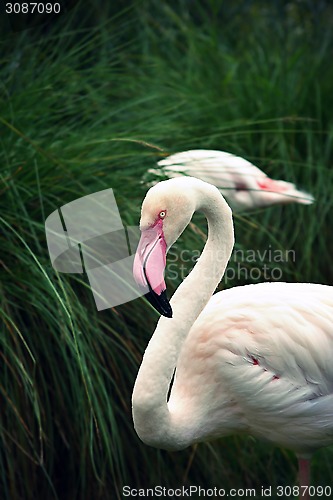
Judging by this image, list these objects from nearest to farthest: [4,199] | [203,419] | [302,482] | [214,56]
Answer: [203,419], [302,482], [4,199], [214,56]

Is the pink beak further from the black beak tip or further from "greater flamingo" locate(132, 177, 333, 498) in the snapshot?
"greater flamingo" locate(132, 177, 333, 498)

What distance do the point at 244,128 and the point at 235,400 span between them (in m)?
2.26

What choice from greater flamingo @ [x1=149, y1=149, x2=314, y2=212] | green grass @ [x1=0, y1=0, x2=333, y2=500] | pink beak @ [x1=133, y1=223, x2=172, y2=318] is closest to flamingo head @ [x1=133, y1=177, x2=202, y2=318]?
pink beak @ [x1=133, y1=223, x2=172, y2=318]

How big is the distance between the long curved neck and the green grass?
27cm

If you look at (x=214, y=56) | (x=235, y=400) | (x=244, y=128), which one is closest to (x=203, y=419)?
(x=235, y=400)

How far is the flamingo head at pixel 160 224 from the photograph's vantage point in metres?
2.38

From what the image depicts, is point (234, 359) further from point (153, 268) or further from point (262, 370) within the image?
point (153, 268)

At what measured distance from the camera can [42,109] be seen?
146 inches

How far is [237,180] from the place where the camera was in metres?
4.17

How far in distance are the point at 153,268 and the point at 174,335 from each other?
291 mm

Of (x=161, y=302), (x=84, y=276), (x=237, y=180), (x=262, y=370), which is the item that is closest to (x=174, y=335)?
(x=161, y=302)

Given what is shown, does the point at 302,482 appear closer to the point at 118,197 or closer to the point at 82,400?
the point at 82,400

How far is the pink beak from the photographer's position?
7.74 ft

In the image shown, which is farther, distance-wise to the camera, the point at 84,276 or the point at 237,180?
the point at 237,180
